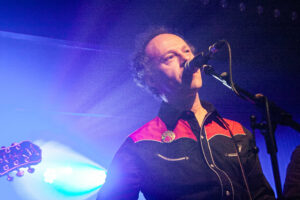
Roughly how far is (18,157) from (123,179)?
1837mm

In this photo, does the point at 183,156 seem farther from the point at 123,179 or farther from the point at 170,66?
the point at 170,66

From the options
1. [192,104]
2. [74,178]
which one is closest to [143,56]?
[192,104]

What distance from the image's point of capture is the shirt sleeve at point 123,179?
5.20 ft

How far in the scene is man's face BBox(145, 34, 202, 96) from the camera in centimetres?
181

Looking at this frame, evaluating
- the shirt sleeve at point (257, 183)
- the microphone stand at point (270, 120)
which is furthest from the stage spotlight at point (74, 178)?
the microphone stand at point (270, 120)

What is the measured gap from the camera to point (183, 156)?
1.67 m

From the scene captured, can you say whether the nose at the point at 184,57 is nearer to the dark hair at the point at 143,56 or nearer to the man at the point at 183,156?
the man at the point at 183,156

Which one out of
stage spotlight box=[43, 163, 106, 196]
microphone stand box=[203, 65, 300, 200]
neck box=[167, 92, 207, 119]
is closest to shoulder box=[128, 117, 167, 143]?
neck box=[167, 92, 207, 119]

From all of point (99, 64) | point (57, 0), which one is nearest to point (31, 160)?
point (99, 64)

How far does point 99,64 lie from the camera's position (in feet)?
11.8

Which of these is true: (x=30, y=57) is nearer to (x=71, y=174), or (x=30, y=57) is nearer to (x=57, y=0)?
(x=57, y=0)

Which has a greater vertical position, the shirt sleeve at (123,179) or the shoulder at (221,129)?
the shoulder at (221,129)

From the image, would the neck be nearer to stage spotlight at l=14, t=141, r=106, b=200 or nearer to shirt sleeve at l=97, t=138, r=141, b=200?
shirt sleeve at l=97, t=138, r=141, b=200

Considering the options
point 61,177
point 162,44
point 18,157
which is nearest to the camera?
point 162,44
